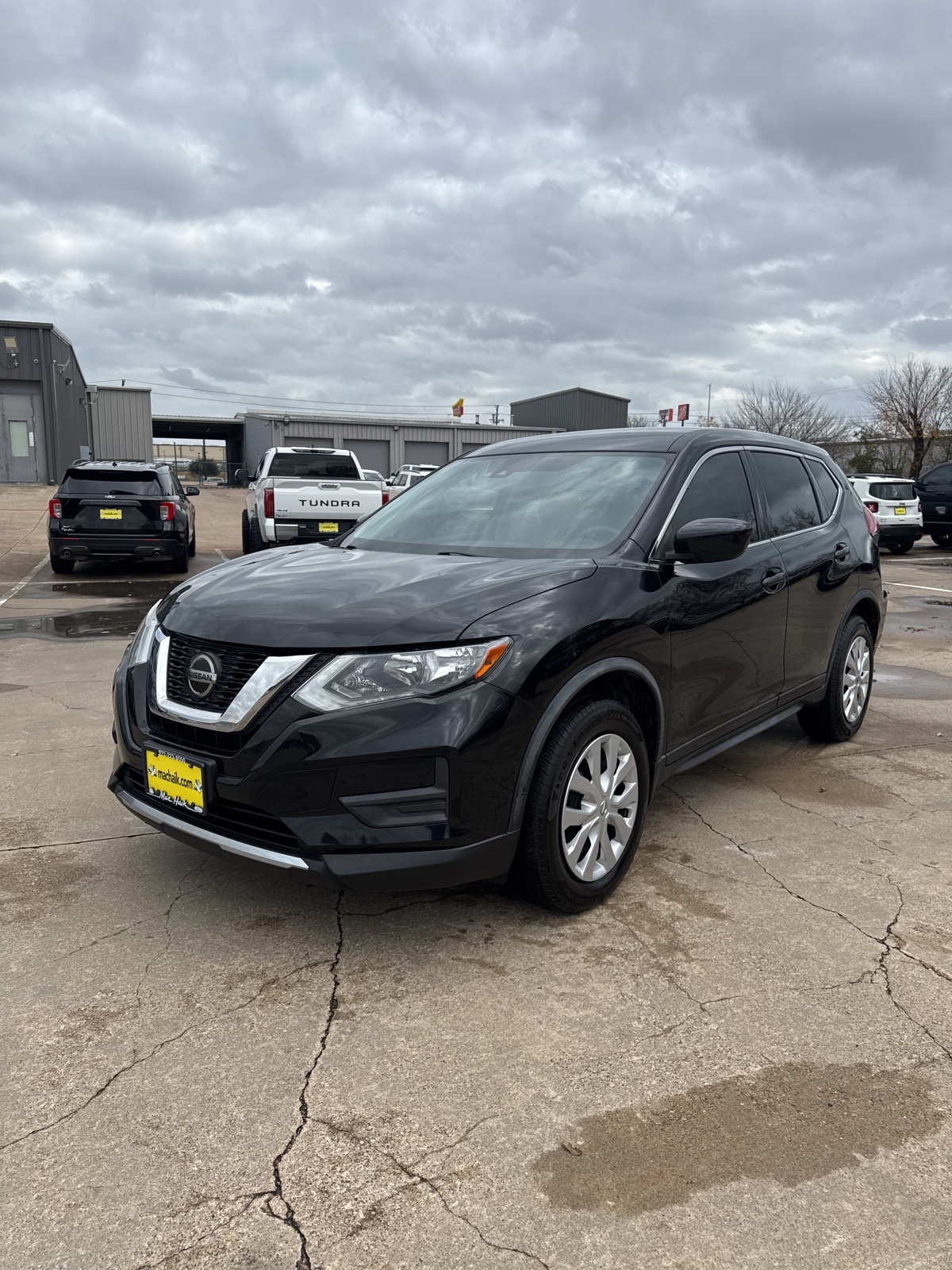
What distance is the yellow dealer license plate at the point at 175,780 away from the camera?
9.54 ft

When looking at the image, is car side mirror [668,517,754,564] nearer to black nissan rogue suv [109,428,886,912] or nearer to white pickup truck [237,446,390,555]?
black nissan rogue suv [109,428,886,912]

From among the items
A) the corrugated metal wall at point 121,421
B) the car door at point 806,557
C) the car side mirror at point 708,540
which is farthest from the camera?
the corrugated metal wall at point 121,421

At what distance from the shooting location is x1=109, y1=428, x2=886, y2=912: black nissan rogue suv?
2.73 metres

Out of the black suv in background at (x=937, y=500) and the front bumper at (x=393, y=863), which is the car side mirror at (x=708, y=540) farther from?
the black suv in background at (x=937, y=500)

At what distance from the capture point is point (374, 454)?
49125 mm

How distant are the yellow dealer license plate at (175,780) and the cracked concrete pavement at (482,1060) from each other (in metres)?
0.32

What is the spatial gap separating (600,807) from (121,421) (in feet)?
153

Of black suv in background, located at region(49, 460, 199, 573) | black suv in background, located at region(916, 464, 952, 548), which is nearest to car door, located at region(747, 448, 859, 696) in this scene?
black suv in background, located at region(49, 460, 199, 573)

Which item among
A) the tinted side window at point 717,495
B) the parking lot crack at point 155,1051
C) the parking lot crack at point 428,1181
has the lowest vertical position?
the parking lot crack at point 428,1181

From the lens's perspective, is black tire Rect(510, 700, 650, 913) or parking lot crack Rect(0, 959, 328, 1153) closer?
parking lot crack Rect(0, 959, 328, 1153)

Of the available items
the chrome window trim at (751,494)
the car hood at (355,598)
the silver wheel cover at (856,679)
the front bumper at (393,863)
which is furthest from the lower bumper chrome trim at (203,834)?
the silver wheel cover at (856,679)

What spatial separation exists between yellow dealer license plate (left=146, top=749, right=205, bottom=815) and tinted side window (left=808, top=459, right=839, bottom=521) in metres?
3.63

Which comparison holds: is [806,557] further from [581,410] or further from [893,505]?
[581,410]

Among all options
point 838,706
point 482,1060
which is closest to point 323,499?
point 838,706
